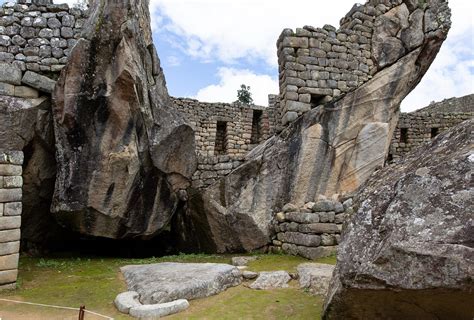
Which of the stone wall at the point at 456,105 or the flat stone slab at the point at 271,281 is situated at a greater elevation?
the stone wall at the point at 456,105

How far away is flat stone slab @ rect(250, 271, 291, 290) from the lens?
20.6 feet

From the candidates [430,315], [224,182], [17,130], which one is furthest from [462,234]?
[17,130]

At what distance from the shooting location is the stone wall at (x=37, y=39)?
8.58m

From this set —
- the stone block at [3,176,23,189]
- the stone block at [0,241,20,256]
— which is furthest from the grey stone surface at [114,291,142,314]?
the stone block at [3,176,23,189]

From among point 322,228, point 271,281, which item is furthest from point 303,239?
point 271,281

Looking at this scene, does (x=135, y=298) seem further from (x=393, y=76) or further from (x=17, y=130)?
(x=393, y=76)

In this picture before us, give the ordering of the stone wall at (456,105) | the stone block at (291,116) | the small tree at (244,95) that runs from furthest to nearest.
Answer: the small tree at (244,95) < the stone wall at (456,105) < the stone block at (291,116)

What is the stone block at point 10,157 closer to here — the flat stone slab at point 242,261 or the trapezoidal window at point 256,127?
the flat stone slab at point 242,261

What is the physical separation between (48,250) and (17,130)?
11.5 feet

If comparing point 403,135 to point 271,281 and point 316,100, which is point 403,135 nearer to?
point 316,100

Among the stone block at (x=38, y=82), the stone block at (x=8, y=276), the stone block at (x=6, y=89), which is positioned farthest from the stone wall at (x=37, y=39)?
the stone block at (x=8, y=276)

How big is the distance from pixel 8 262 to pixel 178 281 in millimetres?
2923

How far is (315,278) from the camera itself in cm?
611

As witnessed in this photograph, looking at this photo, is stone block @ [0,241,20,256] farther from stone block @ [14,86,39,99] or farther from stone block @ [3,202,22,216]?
stone block @ [14,86,39,99]
